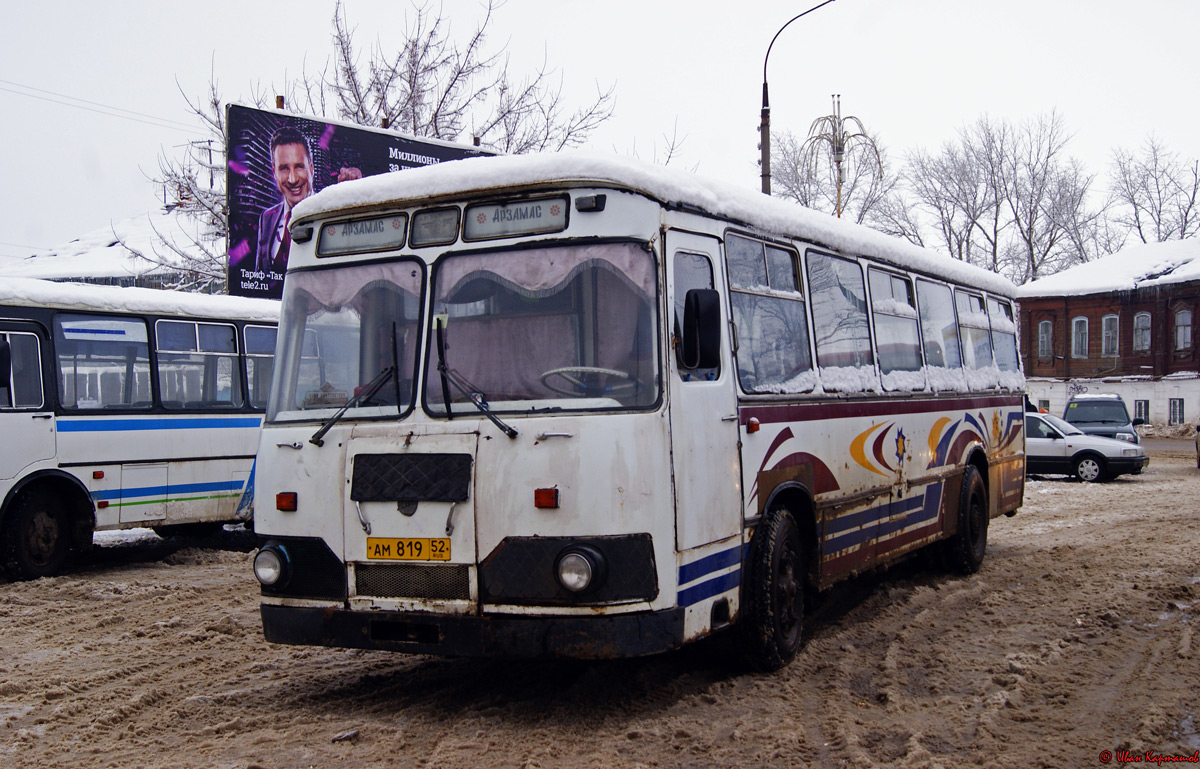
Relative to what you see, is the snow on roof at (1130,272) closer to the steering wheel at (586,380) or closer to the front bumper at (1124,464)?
the front bumper at (1124,464)

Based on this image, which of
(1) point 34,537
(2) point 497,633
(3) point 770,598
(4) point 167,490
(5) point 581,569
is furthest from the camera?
(4) point 167,490

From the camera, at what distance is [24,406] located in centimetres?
1127

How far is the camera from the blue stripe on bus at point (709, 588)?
5.85m

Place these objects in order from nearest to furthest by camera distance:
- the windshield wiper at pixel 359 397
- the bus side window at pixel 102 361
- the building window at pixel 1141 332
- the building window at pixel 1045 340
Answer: the windshield wiper at pixel 359 397
the bus side window at pixel 102 361
the building window at pixel 1141 332
the building window at pixel 1045 340

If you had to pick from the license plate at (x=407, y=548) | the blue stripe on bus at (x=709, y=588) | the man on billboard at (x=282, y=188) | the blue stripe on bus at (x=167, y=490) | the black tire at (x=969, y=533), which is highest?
the man on billboard at (x=282, y=188)

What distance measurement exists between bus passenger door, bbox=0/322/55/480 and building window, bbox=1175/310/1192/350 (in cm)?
5014

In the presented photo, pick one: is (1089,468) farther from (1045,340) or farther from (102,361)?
(1045,340)

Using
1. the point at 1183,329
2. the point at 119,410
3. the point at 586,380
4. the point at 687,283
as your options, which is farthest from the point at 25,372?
the point at 1183,329

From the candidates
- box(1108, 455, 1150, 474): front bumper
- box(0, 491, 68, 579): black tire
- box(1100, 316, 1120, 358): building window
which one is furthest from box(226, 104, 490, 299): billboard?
box(1100, 316, 1120, 358): building window

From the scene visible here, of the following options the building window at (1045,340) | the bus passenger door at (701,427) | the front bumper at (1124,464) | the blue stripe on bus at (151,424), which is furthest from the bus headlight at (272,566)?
the building window at (1045,340)

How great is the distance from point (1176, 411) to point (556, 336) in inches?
2039

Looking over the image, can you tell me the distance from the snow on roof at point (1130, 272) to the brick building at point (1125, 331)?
0.15 ft

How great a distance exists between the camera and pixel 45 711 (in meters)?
6.36

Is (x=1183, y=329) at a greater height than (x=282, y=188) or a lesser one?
lesser
